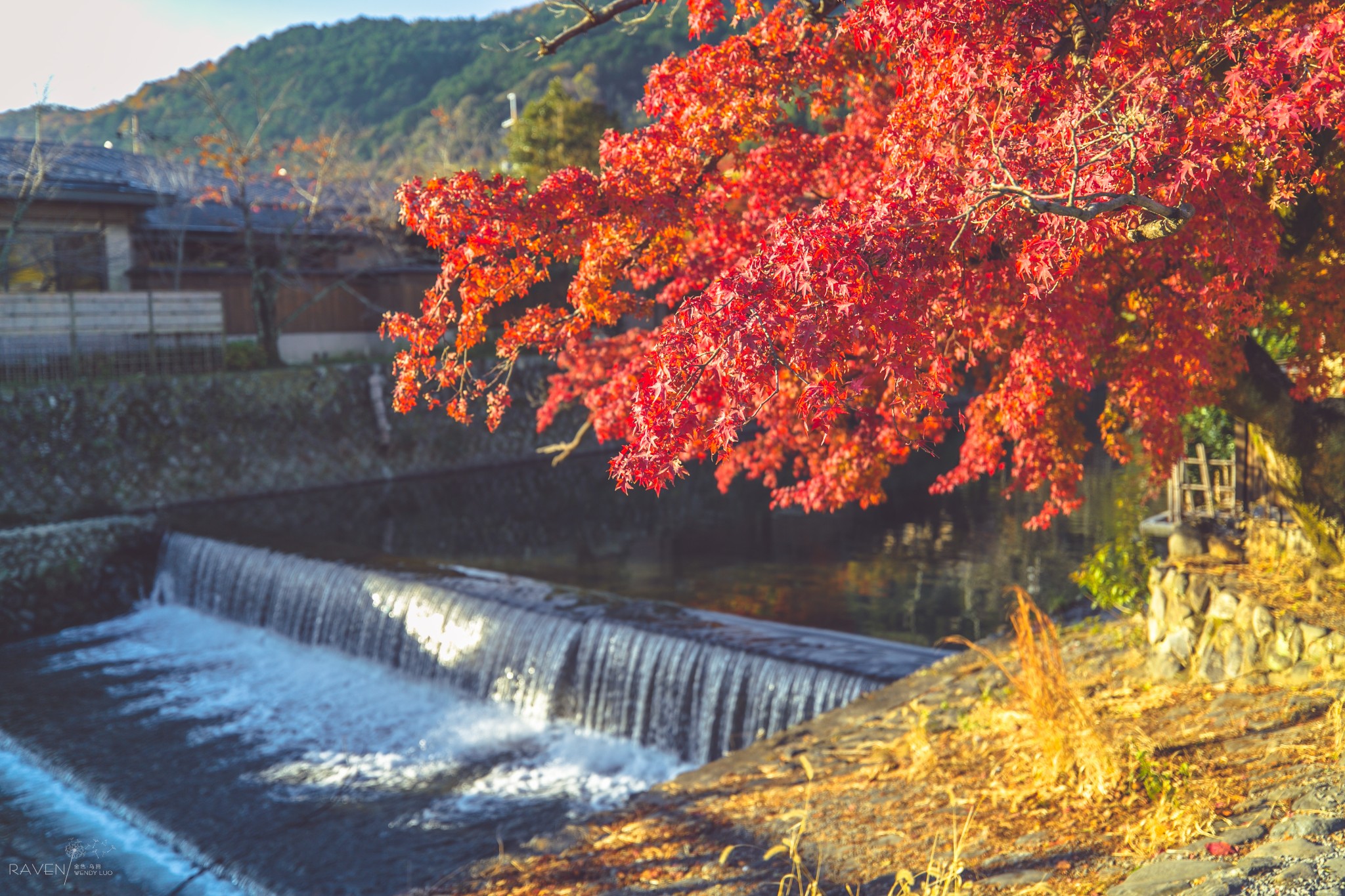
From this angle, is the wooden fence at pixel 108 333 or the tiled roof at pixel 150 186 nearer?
the wooden fence at pixel 108 333

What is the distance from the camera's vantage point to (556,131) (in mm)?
30125

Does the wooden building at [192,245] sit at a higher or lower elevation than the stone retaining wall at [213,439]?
higher

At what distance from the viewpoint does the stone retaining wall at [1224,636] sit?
6066mm

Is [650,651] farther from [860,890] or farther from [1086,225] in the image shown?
[1086,225]

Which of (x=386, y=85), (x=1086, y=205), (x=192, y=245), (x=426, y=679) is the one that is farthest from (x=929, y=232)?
(x=386, y=85)

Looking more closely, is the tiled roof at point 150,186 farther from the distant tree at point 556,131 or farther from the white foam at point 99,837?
the white foam at point 99,837

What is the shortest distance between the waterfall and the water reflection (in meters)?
1.24

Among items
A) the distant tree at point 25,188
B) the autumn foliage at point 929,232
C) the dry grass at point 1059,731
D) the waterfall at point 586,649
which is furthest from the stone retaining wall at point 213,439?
the dry grass at point 1059,731

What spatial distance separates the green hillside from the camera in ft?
168

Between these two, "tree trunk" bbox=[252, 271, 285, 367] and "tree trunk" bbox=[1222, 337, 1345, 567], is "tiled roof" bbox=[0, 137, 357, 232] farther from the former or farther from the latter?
"tree trunk" bbox=[1222, 337, 1345, 567]

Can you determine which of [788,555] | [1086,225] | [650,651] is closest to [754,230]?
[1086,225]

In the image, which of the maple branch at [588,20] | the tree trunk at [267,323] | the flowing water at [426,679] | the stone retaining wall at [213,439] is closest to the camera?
the maple branch at [588,20]

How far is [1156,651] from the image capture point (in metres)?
6.97

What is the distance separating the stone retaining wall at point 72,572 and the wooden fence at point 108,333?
449 cm
